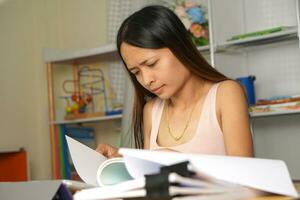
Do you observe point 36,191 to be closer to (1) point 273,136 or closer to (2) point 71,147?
(2) point 71,147

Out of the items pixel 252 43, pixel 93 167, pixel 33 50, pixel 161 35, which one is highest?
pixel 33 50

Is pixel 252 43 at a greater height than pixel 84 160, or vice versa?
pixel 252 43

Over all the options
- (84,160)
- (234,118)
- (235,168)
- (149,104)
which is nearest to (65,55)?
(149,104)

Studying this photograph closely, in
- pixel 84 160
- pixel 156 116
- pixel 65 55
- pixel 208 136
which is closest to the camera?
pixel 84 160

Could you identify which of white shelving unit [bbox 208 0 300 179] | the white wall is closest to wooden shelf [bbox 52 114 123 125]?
the white wall

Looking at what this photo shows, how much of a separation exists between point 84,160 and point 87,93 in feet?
7.71

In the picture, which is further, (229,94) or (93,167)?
(229,94)

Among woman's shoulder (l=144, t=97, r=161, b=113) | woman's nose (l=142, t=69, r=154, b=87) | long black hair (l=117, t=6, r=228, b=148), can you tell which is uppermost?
long black hair (l=117, t=6, r=228, b=148)

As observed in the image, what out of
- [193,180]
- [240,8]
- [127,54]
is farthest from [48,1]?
[193,180]

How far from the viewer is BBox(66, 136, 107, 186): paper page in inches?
33.6

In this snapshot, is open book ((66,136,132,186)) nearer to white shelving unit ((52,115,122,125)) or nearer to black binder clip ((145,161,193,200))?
black binder clip ((145,161,193,200))

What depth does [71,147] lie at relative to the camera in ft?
2.84

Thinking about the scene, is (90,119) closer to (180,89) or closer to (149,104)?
(149,104)

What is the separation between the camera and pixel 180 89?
1262 mm
